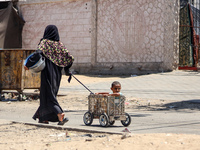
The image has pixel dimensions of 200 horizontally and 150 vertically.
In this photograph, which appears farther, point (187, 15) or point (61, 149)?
point (187, 15)

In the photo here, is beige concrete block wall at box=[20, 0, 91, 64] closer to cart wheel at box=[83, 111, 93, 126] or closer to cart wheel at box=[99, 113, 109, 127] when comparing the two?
cart wheel at box=[83, 111, 93, 126]

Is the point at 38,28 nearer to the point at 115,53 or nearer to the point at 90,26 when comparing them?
the point at 90,26

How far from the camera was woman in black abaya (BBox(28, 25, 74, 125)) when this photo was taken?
6969 mm

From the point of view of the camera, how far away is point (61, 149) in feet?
15.8

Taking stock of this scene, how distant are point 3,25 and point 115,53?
7.21 m

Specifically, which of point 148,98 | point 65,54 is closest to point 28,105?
point 148,98

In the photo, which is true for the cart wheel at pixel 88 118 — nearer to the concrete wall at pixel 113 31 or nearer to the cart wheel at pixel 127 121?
the cart wheel at pixel 127 121

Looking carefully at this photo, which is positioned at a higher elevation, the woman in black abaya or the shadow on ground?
the woman in black abaya

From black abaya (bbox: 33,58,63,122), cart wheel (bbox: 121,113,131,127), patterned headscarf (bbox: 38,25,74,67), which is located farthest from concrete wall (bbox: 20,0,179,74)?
black abaya (bbox: 33,58,63,122)

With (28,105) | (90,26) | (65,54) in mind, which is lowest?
(28,105)

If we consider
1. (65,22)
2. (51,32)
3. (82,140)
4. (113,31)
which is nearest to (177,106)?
(51,32)

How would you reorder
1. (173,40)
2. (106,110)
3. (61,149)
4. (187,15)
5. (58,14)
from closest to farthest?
(61,149)
(106,110)
(173,40)
(187,15)
(58,14)

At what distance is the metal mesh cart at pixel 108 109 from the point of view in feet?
23.1

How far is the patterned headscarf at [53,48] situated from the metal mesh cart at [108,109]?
0.86m
